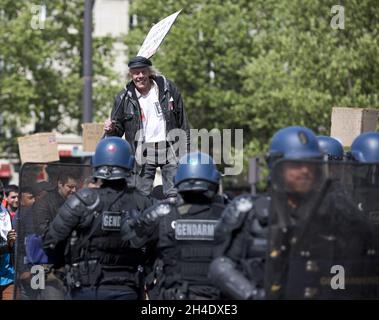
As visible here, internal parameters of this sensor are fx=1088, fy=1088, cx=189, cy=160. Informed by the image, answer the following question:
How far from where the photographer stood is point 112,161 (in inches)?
310

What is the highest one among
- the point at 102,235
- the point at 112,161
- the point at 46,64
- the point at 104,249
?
the point at 46,64

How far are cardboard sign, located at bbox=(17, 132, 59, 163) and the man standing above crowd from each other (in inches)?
80.6

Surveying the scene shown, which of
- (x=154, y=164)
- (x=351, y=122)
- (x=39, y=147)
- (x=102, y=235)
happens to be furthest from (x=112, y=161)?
(x=39, y=147)

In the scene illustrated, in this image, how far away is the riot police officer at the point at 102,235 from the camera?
25.2 feet

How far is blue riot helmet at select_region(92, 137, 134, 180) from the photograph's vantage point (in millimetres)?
7875

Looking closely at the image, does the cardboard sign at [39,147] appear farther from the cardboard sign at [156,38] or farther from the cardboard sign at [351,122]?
the cardboard sign at [351,122]

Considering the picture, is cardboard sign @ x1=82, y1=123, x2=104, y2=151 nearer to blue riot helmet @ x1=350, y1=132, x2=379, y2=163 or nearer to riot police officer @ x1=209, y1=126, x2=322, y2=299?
blue riot helmet @ x1=350, y1=132, x2=379, y2=163

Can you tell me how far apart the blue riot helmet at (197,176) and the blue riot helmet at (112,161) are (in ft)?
1.92

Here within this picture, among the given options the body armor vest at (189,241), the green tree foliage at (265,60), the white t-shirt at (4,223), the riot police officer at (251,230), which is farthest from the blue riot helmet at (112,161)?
the green tree foliage at (265,60)

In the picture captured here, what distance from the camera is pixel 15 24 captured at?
30.4 metres

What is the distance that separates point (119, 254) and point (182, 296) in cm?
81

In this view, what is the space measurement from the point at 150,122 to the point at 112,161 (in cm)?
214

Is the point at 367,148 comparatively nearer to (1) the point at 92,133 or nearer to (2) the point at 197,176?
(2) the point at 197,176
